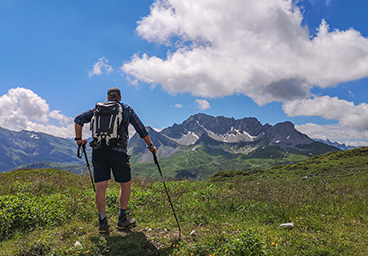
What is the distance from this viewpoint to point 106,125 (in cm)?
512

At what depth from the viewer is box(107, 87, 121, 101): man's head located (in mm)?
5617

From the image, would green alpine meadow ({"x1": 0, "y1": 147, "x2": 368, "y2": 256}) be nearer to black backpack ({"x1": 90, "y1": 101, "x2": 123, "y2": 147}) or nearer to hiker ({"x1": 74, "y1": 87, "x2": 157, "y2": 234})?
hiker ({"x1": 74, "y1": 87, "x2": 157, "y2": 234})

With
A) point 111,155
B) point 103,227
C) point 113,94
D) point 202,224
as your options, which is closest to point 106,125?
point 111,155

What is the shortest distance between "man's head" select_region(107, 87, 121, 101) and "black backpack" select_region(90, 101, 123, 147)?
1.26ft

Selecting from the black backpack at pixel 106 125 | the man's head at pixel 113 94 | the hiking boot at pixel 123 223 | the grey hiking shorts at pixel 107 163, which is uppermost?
the man's head at pixel 113 94

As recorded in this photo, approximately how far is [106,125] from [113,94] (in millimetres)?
986

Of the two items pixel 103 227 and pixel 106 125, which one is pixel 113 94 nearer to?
pixel 106 125

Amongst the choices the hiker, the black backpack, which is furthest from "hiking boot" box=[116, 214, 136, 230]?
the black backpack

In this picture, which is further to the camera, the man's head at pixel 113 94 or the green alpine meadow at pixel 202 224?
the man's head at pixel 113 94

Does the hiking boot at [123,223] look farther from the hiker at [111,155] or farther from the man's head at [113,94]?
the man's head at [113,94]

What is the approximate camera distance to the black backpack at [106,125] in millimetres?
5082

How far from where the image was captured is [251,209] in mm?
6977

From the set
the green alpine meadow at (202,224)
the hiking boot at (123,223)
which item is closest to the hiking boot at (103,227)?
the green alpine meadow at (202,224)

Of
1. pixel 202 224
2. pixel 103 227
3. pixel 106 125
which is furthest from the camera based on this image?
pixel 202 224
